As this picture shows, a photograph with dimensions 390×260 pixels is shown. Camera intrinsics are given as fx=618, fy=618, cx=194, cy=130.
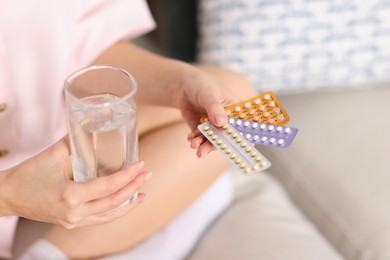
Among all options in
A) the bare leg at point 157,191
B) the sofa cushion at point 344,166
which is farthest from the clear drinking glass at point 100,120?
the sofa cushion at point 344,166

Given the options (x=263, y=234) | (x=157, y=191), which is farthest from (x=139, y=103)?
(x=263, y=234)

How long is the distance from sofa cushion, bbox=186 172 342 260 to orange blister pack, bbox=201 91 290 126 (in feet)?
0.85

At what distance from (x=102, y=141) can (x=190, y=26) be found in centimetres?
78

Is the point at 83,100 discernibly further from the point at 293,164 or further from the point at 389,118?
the point at 389,118

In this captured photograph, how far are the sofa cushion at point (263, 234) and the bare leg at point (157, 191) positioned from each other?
7 centimetres

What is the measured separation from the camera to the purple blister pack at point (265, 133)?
0.65 m

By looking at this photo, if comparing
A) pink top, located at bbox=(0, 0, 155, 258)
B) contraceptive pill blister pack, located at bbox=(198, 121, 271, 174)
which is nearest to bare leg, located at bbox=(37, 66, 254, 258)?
pink top, located at bbox=(0, 0, 155, 258)

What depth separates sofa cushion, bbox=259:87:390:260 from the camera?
3.13 ft

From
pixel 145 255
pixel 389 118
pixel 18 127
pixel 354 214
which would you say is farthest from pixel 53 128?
pixel 389 118

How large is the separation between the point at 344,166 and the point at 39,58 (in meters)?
0.52

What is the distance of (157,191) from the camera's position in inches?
33.5

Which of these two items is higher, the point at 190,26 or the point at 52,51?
the point at 52,51

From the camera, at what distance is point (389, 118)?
43.1 inches

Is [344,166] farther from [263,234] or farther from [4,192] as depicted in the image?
[4,192]
